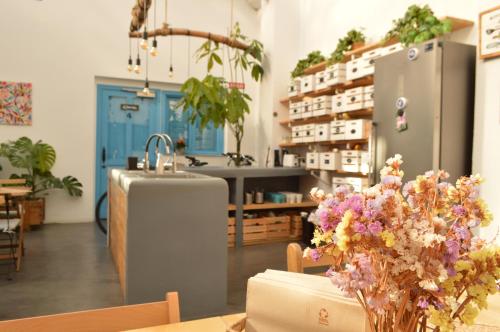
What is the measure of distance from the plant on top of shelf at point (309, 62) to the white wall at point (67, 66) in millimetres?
2570

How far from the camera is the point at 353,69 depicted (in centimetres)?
470

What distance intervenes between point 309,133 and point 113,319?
4.85m

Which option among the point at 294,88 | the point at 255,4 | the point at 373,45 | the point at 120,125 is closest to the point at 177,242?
the point at 373,45

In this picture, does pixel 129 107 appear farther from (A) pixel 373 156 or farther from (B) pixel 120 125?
(A) pixel 373 156

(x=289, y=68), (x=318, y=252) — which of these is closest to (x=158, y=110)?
(x=289, y=68)

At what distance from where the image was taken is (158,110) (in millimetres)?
7312

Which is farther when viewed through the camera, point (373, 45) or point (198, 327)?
point (373, 45)

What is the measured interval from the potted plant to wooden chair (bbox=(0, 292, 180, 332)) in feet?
18.2

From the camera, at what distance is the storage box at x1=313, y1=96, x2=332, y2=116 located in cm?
528

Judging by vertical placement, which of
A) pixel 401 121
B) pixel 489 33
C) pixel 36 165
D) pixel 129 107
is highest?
pixel 489 33

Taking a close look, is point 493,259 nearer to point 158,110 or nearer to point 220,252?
point 220,252

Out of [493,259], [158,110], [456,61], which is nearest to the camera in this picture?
[493,259]

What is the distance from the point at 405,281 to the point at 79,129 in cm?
690

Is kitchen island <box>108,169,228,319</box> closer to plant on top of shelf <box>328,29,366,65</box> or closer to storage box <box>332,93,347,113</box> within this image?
storage box <box>332,93,347,113</box>
